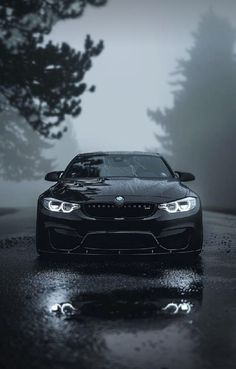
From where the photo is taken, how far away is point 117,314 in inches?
172

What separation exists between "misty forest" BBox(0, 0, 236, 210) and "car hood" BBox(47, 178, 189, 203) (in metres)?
14.6

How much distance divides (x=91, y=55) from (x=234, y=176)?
815 inches

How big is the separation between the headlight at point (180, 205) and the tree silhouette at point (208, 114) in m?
34.4

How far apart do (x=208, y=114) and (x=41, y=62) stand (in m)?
24.2

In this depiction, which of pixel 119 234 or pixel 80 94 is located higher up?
pixel 119 234

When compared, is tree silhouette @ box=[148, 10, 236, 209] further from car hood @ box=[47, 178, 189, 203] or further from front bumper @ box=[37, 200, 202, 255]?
front bumper @ box=[37, 200, 202, 255]

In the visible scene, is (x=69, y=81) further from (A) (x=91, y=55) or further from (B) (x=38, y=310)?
(B) (x=38, y=310)

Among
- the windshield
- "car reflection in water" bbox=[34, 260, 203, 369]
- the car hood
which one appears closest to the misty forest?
the windshield

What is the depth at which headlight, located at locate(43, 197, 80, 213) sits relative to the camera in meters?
6.45

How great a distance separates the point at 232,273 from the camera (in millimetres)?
6285

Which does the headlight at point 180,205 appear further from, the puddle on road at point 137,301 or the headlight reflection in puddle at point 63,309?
the headlight reflection in puddle at point 63,309

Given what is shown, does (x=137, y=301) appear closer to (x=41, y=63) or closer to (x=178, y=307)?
(x=178, y=307)

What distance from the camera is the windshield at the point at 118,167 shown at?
317 inches

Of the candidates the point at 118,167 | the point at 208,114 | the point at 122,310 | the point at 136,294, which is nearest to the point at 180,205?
the point at 136,294
